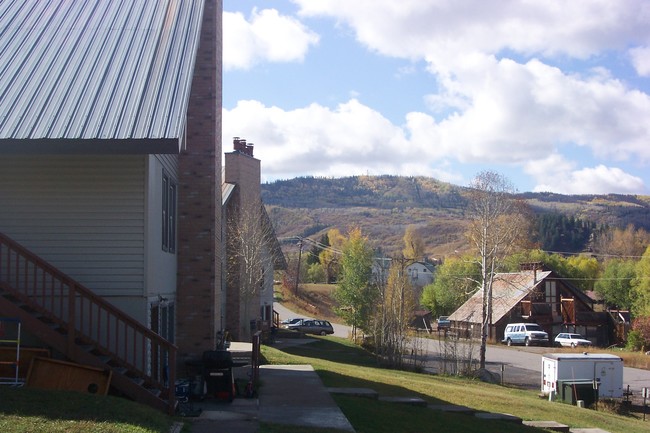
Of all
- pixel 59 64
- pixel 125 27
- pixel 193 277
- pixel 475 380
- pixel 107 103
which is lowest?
pixel 475 380

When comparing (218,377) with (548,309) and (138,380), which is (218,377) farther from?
(548,309)

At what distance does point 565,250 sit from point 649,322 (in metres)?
105

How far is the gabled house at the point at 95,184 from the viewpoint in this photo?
12.0 metres

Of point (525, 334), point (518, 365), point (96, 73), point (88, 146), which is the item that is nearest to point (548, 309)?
point (525, 334)

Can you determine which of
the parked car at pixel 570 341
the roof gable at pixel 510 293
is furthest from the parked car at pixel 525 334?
the roof gable at pixel 510 293

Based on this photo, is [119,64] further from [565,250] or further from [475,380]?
[565,250]

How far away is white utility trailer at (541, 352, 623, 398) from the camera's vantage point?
29.9 metres

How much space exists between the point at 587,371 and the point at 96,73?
23.6 metres

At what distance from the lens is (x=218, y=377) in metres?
14.2

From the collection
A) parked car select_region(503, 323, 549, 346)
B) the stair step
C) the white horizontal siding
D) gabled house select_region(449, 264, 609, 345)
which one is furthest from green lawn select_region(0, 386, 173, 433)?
gabled house select_region(449, 264, 609, 345)

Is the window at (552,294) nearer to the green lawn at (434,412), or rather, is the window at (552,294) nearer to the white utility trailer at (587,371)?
the white utility trailer at (587,371)

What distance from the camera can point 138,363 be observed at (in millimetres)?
13523

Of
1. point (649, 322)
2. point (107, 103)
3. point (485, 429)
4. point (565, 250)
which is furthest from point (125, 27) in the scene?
point (565, 250)

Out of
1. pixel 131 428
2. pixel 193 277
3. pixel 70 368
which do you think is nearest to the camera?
pixel 131 428
